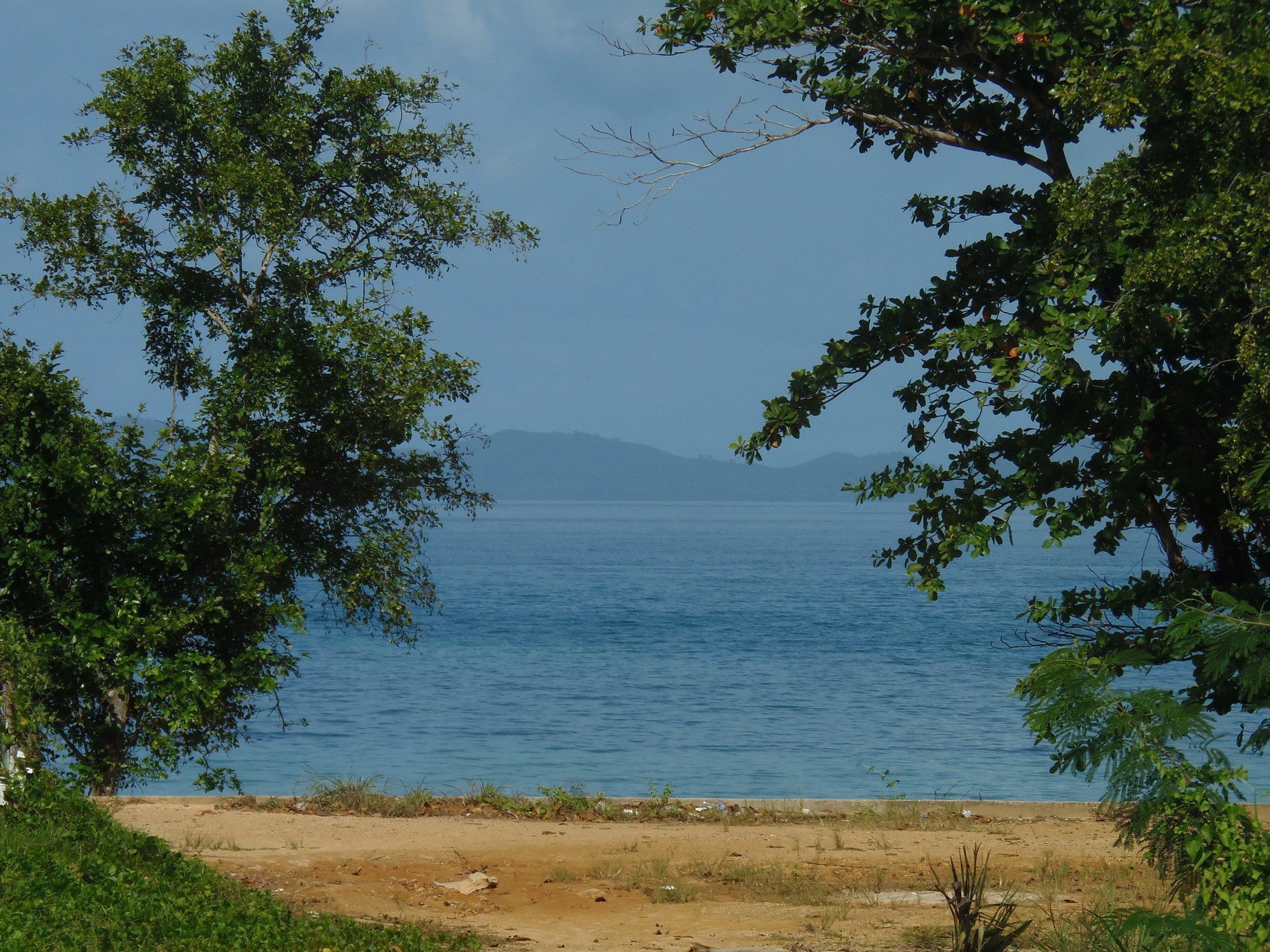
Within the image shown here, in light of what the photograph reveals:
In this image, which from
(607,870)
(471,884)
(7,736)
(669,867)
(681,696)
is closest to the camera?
(7,736)

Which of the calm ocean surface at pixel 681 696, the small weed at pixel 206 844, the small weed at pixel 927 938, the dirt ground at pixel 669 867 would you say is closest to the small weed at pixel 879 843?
the dirt ground at pixel 669 867

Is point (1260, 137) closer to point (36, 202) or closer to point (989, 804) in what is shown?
point (989, 804)

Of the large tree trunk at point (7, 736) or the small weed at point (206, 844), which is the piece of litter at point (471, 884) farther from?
the large tree trunk at point (7, 736)

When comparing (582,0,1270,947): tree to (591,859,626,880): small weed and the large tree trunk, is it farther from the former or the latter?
the large tree trunk

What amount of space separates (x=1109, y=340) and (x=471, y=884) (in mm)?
5951

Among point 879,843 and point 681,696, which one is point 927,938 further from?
point 681,696

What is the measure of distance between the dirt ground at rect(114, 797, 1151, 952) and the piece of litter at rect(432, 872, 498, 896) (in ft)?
0.21

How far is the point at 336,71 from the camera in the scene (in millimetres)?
12922

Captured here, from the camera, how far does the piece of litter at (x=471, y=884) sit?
897cm

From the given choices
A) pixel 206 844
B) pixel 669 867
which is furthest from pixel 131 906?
pixel 669 867

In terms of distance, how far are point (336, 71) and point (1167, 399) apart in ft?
31.4

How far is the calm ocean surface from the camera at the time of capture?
69.0ft

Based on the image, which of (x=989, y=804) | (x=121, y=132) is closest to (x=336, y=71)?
(x=121, y=132)

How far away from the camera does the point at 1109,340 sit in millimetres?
6359
